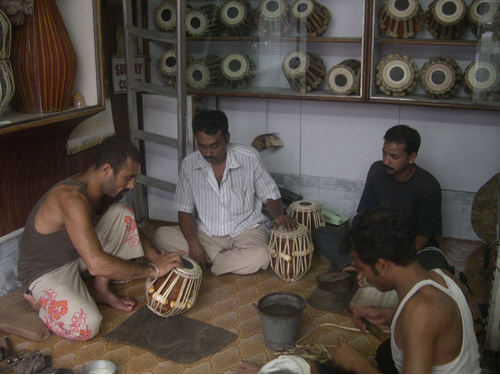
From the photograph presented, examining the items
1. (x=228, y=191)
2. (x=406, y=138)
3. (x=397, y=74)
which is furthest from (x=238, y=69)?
(x=406, y=138)

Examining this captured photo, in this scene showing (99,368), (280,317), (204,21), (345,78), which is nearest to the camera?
(99,368)

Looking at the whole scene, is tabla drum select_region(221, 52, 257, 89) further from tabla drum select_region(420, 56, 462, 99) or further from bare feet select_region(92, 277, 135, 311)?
bare feet select_region(92, 277, 135, 311)

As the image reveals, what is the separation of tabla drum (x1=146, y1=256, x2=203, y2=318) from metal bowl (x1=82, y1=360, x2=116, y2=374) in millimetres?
529

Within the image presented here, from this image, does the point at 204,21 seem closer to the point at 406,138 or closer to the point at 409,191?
the point at 406,138

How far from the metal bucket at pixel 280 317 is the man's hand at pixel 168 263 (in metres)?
0.54

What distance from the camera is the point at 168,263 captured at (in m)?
3.01

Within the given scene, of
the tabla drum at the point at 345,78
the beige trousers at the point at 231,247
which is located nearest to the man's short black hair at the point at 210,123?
the beige trousers at the point at 231,247

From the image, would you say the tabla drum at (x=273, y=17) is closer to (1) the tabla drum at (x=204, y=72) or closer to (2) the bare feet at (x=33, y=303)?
(1) the tabla drum at (x=204, y=72)

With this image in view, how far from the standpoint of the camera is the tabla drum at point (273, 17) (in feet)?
14.0

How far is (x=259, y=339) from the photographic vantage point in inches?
118

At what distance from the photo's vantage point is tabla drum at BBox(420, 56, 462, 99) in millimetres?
3938

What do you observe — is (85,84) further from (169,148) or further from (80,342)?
(80,342)

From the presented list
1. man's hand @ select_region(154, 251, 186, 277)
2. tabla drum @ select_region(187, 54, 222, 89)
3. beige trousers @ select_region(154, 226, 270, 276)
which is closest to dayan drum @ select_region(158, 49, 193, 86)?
tabla drum @ select_region(187, 54, 222, 89)

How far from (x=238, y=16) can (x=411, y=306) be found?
124 inches
